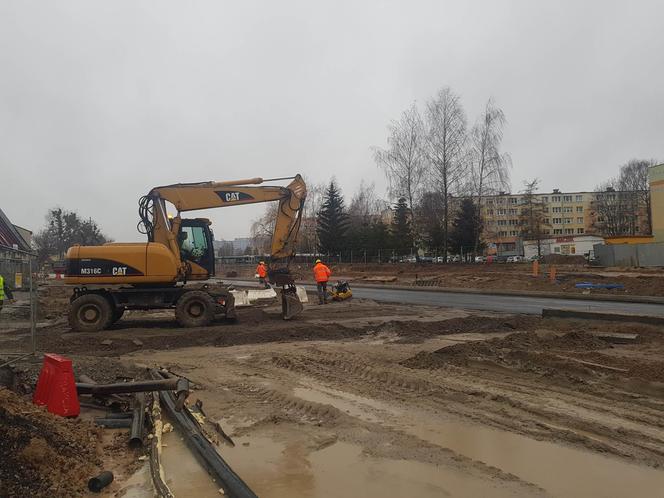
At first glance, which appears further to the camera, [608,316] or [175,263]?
[175,263]

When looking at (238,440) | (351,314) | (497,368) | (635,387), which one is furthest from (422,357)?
(351,314)

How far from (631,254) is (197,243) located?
34.2 meters

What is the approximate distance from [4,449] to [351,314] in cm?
1262

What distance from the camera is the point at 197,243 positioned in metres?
15.0

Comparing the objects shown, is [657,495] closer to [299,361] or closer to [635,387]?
[635,387]

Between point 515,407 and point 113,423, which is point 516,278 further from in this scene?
point 113,423

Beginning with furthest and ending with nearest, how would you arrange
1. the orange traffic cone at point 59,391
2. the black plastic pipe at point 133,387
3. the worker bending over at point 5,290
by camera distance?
the worker bending over at point 5,290 < the black plastic pipe at point 133,387 < the orange traffic cone at point 59,391

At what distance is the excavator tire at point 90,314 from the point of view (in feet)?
44.7

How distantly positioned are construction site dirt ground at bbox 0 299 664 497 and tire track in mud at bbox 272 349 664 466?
0.08 ft

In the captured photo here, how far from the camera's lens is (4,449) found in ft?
13.2

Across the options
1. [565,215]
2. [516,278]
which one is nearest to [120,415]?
[516,278]

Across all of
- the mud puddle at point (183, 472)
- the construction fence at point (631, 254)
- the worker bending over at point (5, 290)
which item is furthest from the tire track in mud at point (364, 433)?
the construction fence at point (631, 254)

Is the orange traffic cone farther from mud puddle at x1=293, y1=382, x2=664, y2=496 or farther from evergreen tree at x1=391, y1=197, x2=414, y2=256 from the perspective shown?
evergreen tree at x1=391, y1=197, x2=414, y2=256

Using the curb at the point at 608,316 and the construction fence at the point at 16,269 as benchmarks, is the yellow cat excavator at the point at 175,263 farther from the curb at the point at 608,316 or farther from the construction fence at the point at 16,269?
the curb at the point at 608,316
